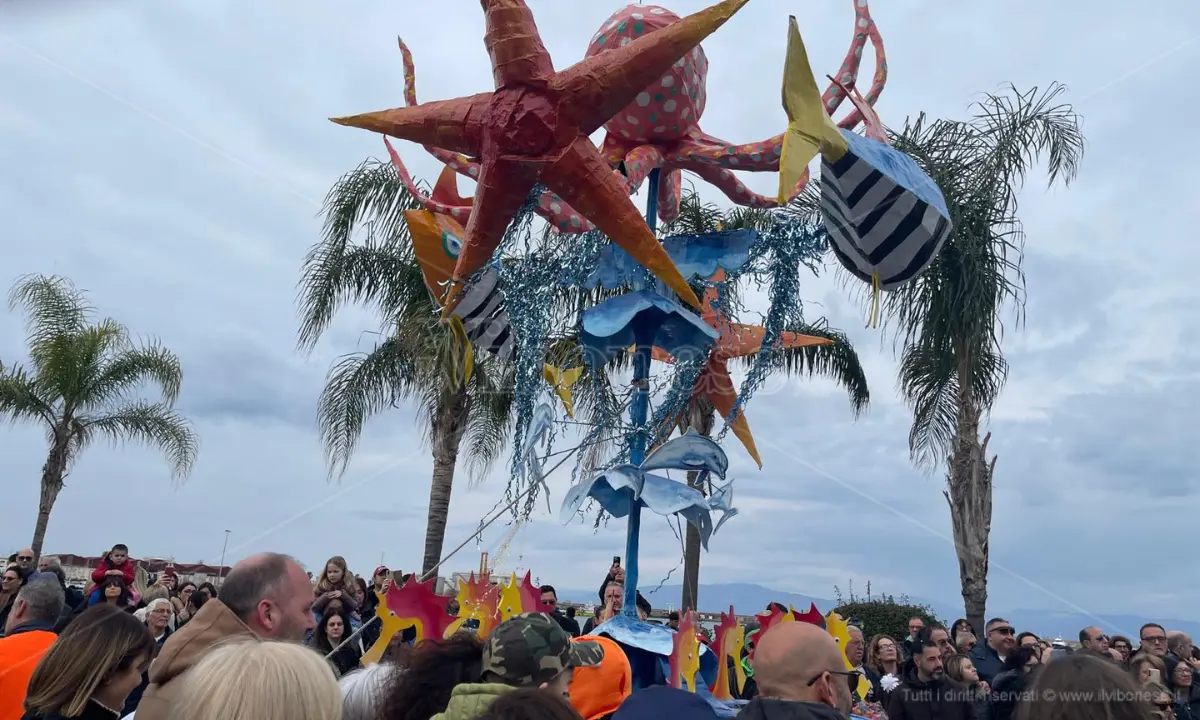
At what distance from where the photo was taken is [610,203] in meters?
4.67

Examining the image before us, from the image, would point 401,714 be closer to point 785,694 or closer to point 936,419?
point 785,694

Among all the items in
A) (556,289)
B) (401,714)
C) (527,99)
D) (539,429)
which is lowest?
(401,714)

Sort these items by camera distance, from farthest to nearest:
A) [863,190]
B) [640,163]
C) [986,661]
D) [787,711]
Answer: [986,661]
[640,163]
[863,190]
[787,711]

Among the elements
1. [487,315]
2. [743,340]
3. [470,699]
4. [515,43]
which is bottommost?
[470,699]

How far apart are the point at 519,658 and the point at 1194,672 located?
5247mm

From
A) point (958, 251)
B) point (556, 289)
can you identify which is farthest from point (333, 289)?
point (958, 251)

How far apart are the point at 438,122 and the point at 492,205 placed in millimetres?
595

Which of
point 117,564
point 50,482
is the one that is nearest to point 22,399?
point 50,482

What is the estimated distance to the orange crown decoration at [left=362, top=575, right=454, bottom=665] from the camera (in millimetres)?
5156

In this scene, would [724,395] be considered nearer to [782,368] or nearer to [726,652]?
[726,652]

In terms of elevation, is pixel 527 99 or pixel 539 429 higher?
pixel 527 99

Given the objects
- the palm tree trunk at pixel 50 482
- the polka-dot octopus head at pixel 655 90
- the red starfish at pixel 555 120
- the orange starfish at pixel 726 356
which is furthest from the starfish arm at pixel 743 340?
the palm tree trunk at pixel 50 482

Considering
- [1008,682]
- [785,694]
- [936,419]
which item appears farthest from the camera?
[936,419]

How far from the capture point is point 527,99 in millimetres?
4621
